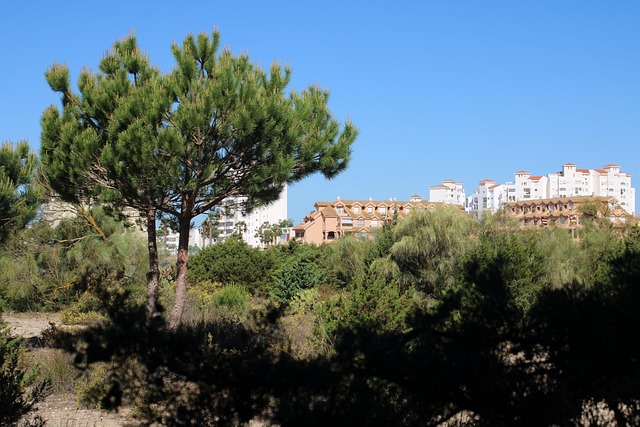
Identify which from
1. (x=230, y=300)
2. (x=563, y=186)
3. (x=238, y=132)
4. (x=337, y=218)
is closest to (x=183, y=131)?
(x=238, y=132)

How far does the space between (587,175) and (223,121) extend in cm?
13476

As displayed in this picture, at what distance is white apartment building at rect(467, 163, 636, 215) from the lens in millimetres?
127625

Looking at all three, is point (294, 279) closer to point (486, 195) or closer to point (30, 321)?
point (30, 321)

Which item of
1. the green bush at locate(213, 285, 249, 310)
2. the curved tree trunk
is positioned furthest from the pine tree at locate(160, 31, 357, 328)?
the green bush at locate(213, 285, 249, 310)

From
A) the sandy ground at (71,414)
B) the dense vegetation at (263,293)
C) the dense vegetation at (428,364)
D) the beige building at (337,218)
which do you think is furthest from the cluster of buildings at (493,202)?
the dense vegetation at (428,364)

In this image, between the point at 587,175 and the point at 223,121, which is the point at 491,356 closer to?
the point at 223,121

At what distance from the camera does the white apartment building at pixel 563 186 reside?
5025 inches

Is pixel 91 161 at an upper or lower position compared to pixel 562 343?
upper

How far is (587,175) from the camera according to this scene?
133m

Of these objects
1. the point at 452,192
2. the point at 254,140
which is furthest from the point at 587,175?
the point at 254,140

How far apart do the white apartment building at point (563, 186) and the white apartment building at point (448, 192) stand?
6.86 meters

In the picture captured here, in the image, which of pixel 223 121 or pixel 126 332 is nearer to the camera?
pixel 126 332

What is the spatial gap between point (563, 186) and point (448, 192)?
25.4 metres

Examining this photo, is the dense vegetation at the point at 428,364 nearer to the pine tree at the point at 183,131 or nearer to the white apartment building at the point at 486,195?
the pine tree at the point at 183,131
